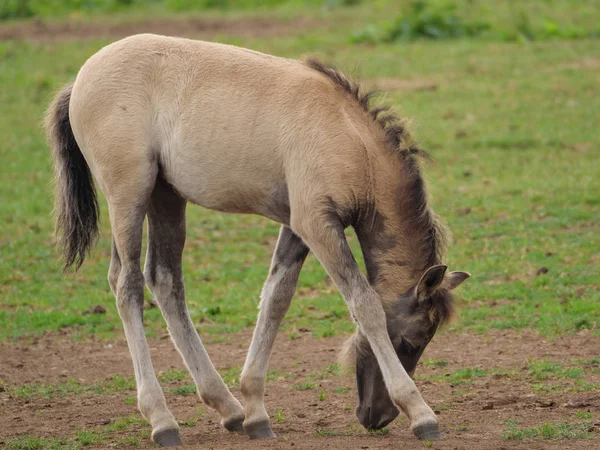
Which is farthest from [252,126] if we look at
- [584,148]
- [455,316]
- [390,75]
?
[390,75]

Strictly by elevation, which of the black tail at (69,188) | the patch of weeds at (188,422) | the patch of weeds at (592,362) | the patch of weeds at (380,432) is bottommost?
the patch of weeds at (188,422)

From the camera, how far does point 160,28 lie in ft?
72.5

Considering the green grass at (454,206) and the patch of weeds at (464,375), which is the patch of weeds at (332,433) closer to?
the green grass at (454,206)

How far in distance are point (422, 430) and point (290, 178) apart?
5.22ft

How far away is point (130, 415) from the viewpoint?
22.4ft

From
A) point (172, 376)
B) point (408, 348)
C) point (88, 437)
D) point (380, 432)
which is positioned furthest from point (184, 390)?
point (408, 348)

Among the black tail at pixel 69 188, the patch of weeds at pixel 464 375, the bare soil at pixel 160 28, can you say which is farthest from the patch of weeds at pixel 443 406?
the bare soil at pixel 160 28

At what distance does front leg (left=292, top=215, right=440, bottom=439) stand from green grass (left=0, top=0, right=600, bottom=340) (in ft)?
1.86

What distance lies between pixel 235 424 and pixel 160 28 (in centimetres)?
1692

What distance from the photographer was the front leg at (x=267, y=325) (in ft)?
20.2

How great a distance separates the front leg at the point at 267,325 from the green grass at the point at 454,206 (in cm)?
107

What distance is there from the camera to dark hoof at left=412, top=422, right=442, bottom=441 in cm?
554

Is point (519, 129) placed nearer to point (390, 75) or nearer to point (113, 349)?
point (390, 75)

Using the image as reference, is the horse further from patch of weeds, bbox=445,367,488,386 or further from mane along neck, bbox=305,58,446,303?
patch of weeds, bbox=445,367,488,386
